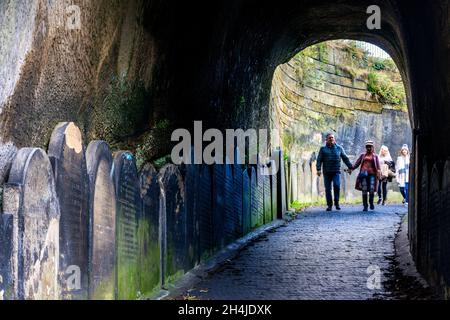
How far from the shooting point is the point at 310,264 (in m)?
6.92

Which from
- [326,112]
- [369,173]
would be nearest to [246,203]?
[369,173]

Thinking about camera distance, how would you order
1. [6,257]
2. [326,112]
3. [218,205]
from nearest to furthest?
[6,257] < [218,205] < [326,112]

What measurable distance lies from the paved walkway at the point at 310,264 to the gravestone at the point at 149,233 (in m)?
0.43

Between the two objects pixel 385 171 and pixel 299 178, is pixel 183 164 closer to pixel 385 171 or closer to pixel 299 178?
pixel 385 171

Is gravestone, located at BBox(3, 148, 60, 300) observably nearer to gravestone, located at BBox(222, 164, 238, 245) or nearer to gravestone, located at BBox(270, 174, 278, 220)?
gravestone, located at BBox(222, 164, 238, 245)

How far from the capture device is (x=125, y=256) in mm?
4664

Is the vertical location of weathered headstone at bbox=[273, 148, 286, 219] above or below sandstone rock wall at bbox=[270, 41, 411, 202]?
below

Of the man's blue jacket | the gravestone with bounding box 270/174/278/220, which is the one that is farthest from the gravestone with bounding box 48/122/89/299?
the man's blue jacket

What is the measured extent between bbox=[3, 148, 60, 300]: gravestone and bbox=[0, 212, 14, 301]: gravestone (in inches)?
1.0

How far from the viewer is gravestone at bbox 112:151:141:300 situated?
14.9ft

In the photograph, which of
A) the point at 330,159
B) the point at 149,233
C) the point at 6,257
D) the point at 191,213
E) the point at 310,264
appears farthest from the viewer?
the point at 330,159

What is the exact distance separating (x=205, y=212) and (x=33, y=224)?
13.2 ft
